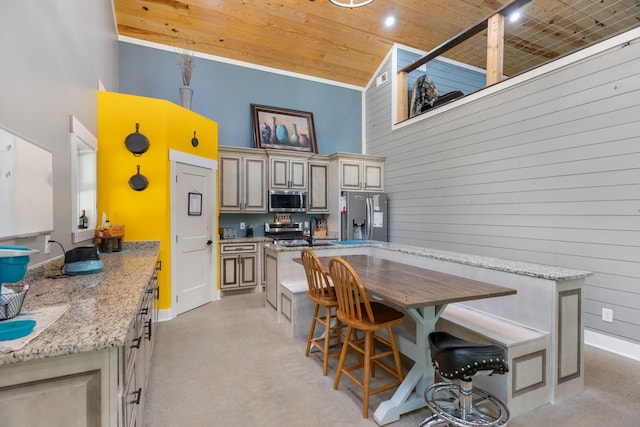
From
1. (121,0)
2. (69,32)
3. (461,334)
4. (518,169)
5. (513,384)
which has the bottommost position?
(513,384)

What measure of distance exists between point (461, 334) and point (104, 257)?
304 cm

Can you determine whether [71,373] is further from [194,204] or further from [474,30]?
[474,30]

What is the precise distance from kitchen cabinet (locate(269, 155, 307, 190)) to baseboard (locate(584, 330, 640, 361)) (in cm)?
427

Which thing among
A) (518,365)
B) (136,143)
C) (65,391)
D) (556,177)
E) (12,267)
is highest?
(136,143)

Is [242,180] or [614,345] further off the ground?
[242,180]

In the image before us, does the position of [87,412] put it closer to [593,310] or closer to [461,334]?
[461,334]

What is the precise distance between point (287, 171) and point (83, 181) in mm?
3028

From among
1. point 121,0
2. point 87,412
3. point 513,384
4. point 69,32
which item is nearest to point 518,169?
point 513,384

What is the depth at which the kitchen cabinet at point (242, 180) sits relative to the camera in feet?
16.4

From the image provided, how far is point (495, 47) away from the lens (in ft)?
12.8

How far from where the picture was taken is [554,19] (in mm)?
4723

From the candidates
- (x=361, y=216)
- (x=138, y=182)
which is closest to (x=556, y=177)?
(x=361, y=216)

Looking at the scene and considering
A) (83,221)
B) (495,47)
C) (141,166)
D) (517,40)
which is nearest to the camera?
(83,221)

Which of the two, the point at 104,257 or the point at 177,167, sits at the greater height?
the point at 177,167
